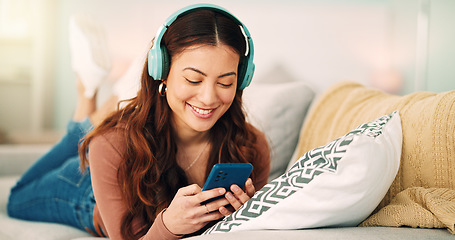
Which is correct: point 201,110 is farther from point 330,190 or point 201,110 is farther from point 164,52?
point 330,190

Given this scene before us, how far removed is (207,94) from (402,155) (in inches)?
18.5

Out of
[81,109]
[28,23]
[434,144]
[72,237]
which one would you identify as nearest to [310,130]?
[434,144]

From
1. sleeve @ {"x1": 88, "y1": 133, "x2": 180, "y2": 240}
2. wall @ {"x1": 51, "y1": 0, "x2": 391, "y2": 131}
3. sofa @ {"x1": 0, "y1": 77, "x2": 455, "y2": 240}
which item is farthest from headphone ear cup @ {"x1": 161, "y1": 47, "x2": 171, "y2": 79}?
wall @ {"x1": 51, "y1": 0, "x2": 391, "y2": 131}

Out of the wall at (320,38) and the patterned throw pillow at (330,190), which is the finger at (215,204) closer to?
the patterned throw pillow at (330,190)

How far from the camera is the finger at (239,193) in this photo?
3.12 feet

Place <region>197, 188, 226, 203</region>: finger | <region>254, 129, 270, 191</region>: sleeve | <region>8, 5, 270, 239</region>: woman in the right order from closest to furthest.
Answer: <region>197, 188, 226, 203</region>: finger → <region>8, 5, 270, 239</region>: woman → <region>254, 129, 270, 191</region>: sleeve

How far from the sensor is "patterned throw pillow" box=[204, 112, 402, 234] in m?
0.79

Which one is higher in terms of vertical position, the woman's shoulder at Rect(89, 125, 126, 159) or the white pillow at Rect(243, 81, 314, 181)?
the woman's shoulder at Rect(89, 125, 126, 159)

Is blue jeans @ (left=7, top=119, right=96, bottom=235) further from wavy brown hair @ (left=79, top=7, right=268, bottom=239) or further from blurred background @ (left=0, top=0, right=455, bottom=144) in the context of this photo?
blurred background @ (left=0, top=0, right=455, bottom=144)

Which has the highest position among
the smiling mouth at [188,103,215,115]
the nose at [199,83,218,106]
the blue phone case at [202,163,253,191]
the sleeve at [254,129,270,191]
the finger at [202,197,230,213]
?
the nose at [199,83,218,106]

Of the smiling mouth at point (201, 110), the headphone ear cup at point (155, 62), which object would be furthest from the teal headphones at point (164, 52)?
the smiling mouth at point (201, 110)

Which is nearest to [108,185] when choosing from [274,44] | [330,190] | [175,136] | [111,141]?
[111,141]

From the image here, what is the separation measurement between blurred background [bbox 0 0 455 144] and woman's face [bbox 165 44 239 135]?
3.51 feet

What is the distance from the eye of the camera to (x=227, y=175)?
906mm
